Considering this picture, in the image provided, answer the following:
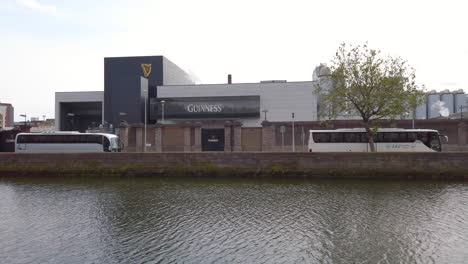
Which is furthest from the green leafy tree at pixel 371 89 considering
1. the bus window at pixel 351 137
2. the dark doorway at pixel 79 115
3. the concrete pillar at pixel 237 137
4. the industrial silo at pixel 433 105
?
the industrial silo at pixel 433 105

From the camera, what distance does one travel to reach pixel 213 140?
48688 mm

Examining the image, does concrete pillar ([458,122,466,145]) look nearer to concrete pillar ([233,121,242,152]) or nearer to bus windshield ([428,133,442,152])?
bus windshield ([428,133,442,152])

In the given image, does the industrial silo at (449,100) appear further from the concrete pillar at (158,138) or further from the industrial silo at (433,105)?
the concrete pillar at (158,138)

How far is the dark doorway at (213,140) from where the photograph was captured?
4816 cm

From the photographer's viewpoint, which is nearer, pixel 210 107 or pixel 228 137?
pixel 228 137

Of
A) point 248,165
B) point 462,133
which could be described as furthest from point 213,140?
point 462,133

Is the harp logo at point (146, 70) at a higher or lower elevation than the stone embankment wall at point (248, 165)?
higher

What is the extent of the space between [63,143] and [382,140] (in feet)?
94.3

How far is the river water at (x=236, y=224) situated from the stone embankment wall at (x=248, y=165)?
11.5ft

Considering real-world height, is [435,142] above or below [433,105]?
below

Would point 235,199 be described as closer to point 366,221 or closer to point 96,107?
point 366,221

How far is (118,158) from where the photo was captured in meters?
26.9

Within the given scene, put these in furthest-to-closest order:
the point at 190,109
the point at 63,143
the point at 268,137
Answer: the point at 190,109, the point at 268,137, the point at 63,143

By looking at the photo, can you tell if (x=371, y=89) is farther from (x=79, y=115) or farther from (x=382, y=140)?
(x=79, y=115)
